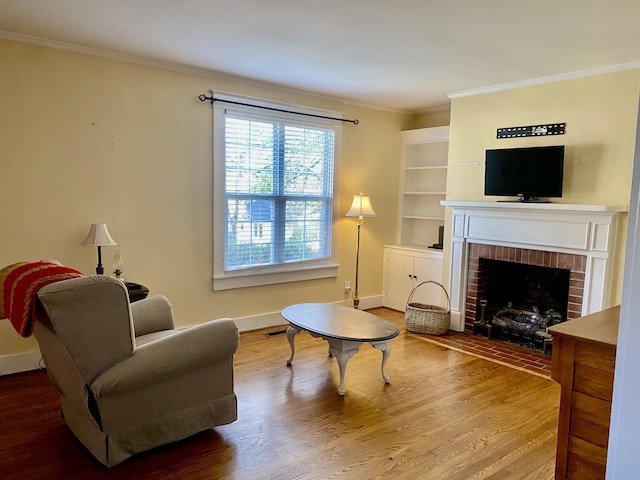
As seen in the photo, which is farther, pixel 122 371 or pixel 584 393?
pixel 122 371

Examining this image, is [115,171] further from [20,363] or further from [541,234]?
[541,234]

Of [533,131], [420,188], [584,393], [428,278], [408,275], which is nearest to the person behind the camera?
[584,393]

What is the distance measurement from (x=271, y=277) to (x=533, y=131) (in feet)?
9.31

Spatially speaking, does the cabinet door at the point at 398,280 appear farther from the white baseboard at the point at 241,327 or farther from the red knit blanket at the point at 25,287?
the red knit blanket at the point at 25,287

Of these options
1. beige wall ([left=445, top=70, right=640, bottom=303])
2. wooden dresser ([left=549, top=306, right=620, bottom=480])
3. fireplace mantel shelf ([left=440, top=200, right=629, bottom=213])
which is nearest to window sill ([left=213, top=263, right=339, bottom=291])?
fireplace mantel shelf ([left=440, top=200, right=629, bottom=213])

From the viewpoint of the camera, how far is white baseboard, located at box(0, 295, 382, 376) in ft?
11.1

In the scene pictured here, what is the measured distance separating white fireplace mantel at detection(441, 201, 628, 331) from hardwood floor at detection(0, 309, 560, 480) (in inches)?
38.5

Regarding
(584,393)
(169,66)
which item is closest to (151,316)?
(169,66)

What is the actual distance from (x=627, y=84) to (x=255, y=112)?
3128 millimetres

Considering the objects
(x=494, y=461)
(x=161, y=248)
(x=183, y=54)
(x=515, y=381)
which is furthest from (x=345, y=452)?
(x=183, y=54)

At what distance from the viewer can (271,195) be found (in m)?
4.62

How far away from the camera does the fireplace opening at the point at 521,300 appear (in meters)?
4.25

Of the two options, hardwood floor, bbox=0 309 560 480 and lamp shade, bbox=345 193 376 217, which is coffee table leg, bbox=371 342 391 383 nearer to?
hardwood floor, bbox=0 309 560 480

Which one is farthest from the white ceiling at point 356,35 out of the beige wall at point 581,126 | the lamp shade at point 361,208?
the lamp shade at point 361,208
